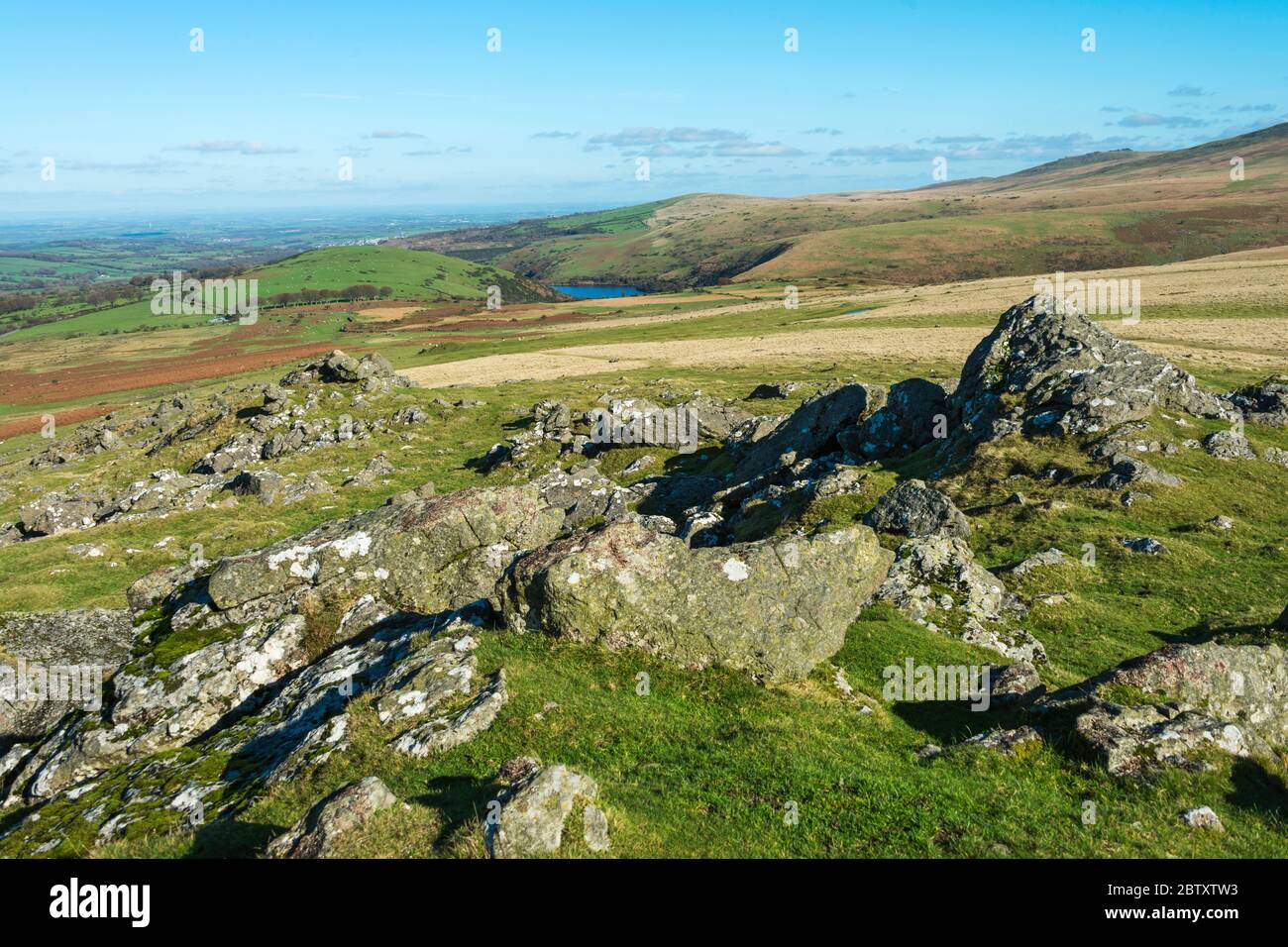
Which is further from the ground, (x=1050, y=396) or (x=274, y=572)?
(x=1050, y=396)

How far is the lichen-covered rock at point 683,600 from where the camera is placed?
18000 millimetres

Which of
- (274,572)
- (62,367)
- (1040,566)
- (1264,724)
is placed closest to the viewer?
(1264,724)

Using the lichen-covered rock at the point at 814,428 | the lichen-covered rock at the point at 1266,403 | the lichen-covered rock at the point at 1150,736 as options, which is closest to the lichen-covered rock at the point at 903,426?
the lichen-covered rock at the point at 814,428

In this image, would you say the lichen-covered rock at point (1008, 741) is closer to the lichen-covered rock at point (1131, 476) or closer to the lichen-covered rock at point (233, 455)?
the lichen-covered rock at point (1131, 476)

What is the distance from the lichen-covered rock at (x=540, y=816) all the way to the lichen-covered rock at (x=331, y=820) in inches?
89.5

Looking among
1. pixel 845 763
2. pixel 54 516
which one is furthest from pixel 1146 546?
pixel 54 516

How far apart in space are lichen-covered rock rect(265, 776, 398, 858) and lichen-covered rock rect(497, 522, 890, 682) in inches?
284

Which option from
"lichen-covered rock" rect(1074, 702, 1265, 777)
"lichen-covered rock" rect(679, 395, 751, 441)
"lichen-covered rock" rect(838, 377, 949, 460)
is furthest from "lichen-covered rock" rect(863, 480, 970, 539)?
"lichen-covered rock" rect(679, 395, 751, 441)

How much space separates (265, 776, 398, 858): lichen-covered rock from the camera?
11062 millimetres
